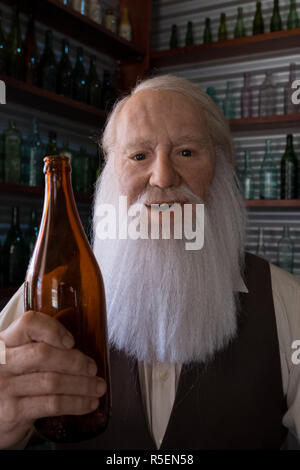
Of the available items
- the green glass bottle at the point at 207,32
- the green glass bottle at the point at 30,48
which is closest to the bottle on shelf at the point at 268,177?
the green glass bottle at the point at 207,32

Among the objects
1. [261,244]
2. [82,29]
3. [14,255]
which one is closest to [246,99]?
[261,244]

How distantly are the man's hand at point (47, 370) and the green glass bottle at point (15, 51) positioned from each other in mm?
1390

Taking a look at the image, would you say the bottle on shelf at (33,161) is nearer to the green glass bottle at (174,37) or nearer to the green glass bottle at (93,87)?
the green glass bottle at (93,87)

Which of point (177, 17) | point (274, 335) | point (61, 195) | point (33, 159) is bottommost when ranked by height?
point (274, 335)

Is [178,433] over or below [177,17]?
below

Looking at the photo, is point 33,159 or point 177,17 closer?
point 33,159

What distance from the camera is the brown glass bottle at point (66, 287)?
1.36 ft

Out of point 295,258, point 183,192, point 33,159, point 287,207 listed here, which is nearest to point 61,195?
point 183,192

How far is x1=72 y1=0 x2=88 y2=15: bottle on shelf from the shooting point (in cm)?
183

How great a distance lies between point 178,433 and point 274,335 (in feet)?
0.73

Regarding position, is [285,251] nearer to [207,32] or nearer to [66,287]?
[207,32]

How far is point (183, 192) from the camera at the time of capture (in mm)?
647

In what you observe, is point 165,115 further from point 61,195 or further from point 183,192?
point 61,195

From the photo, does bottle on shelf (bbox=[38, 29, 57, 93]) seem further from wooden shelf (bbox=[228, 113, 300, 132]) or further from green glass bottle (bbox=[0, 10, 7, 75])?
wooden shelf (bbox=[228, 113, 300, 132])
